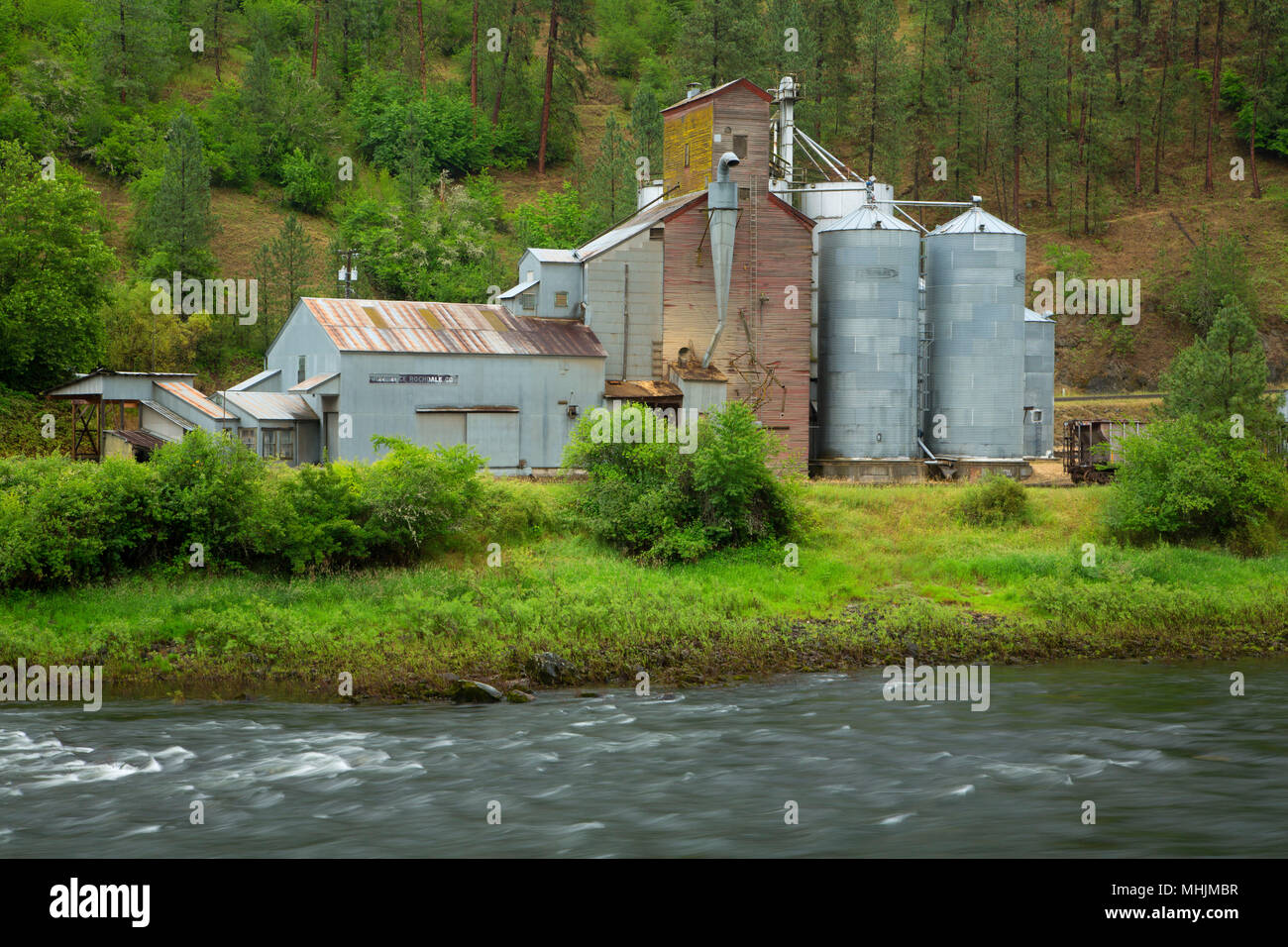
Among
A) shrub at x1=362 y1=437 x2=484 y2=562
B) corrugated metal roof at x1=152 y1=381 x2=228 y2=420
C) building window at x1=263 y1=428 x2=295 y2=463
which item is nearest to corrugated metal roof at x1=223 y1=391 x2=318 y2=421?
building window at x1=263 y1=428 x2=295 y2=463

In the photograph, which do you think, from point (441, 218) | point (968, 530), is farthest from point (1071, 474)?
point (441, 218)

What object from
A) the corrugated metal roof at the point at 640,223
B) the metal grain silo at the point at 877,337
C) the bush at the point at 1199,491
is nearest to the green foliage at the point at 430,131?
the corrugated metal roof at the point at 640,223

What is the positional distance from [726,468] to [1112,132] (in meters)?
61.5

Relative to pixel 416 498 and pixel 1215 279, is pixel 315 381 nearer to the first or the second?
pixel 416 498

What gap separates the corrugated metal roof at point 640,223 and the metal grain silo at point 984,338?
1048cm

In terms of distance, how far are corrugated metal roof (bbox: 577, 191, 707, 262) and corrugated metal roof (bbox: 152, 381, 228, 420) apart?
1427cm

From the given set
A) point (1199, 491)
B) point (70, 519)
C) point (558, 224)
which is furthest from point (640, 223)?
point (558, 224)

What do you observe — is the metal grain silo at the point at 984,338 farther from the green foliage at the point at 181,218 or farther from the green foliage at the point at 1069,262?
the green foliage at the point at 181,218

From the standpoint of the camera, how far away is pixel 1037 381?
52.6 meters

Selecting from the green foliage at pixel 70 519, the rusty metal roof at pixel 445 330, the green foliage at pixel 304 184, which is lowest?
the green foliage at pixel 70 519

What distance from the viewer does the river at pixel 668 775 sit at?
52.1ft

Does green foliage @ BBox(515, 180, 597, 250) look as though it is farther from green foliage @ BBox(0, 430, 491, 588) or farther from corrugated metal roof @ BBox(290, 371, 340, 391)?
green foliage @ BBox(0, 430, 491, 588)

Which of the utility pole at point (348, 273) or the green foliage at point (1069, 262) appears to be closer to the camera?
the utility pole at point (348, 273)
